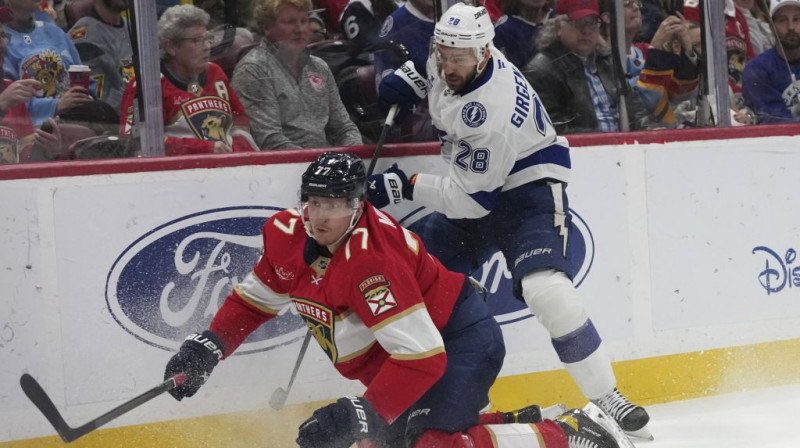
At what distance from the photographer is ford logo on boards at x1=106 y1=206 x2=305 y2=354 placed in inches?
135

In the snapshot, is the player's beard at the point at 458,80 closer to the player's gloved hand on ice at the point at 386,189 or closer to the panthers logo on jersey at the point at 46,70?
the player's gloved hand on ice at the point at 386,189

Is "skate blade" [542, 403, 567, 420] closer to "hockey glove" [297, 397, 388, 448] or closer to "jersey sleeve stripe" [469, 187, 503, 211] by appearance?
"jersey sleeve stripe" [469, 187, 503, 211]

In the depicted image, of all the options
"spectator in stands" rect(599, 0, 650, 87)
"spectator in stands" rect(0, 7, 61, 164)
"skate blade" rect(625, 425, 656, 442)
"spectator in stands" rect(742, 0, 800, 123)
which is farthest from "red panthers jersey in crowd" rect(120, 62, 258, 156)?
"spectator in stands" rect(742, 0, 800, 123)

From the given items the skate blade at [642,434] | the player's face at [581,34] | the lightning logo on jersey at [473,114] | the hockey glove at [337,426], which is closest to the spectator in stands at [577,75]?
the player's face at [581,34]

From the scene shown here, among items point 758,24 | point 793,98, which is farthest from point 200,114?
point 793,98

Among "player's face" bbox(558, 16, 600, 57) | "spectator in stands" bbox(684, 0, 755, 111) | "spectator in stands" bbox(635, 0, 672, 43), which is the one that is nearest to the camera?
"player's face" bbox(558, 16, 600, 57)

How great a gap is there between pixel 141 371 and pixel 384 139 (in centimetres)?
109

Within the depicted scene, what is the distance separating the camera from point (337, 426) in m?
2.63

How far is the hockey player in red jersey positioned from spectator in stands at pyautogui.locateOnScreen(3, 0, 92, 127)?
33.0 inches

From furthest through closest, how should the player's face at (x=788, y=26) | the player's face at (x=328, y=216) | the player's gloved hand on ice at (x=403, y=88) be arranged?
the player's face at (x=788, y=26) → the player's gloved hand on ice at (x=403, y=88) → the player's face at (x=328, y=216)

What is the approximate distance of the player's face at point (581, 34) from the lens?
13.7ft

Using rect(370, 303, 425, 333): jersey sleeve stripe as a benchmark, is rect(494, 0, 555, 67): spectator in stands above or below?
above

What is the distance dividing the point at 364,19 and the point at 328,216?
4.12ft

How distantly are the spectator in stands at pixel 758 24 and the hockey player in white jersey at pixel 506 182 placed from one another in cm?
147
